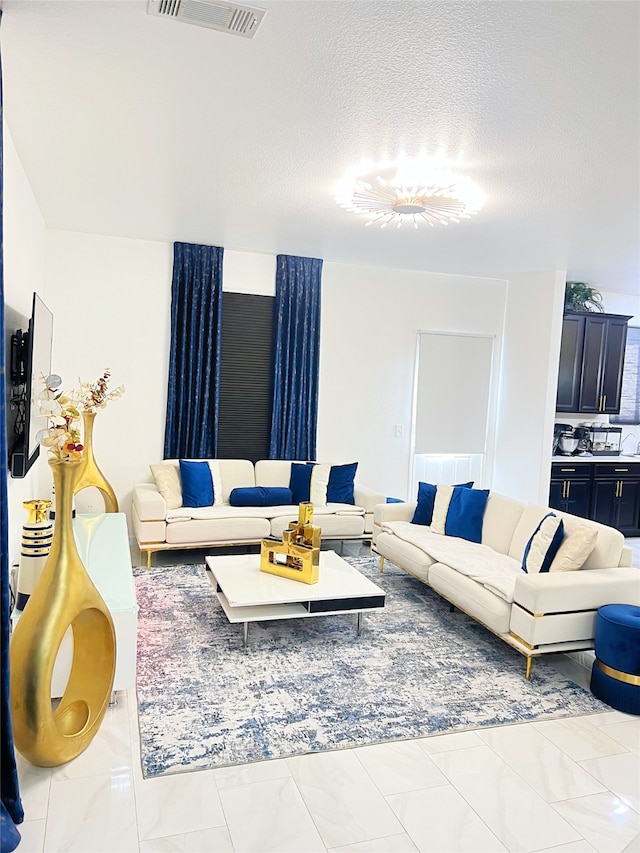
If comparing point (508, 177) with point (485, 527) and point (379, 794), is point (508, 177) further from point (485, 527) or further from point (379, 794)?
point (379, 794)

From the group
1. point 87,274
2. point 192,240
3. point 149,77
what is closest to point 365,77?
point 149,77

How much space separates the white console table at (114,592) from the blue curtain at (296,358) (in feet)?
7.92

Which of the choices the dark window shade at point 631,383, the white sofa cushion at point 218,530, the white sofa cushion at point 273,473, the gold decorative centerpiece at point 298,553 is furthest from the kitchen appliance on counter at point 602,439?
the gold decorative centerpiece at point 298,553

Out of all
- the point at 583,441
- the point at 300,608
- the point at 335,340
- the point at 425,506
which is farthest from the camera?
the point at 583,441

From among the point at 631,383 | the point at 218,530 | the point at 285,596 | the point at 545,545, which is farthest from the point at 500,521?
the point at 631,383

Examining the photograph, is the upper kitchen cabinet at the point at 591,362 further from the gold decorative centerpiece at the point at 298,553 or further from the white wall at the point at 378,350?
the gold decorative centerpiece at the point at 298,553

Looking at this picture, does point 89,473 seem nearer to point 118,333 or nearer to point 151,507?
point 151,507

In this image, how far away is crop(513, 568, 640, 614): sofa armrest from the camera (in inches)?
129

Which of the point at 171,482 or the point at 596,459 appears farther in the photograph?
the point at 596,459

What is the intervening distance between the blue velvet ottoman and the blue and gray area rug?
0.10 metres

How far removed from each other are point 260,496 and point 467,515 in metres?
1.89

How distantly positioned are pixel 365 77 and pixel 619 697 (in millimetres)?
3112

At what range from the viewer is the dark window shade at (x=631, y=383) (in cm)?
754

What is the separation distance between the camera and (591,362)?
6.79 meters
